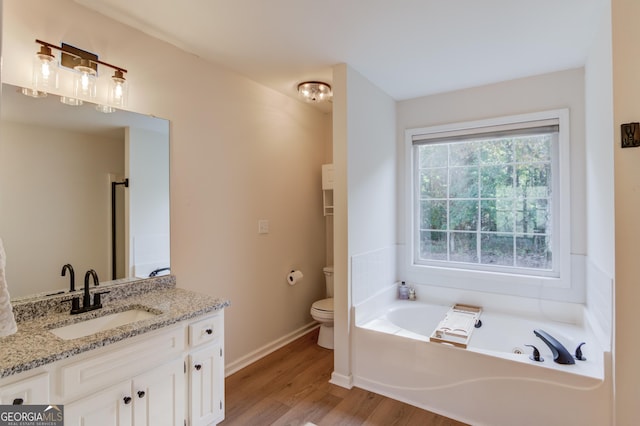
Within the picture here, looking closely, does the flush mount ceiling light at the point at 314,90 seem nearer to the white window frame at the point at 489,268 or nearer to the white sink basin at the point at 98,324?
the white window frame at the point at 489,268

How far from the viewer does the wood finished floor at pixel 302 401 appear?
6.69 ft

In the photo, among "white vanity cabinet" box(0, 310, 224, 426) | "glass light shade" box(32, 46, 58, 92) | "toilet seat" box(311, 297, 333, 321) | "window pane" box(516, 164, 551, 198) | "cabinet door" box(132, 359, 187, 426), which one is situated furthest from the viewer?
"toilet seat" box(311, 297, 333, 321)

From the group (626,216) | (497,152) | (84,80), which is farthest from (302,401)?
(497,152)

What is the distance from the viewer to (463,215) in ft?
9.98

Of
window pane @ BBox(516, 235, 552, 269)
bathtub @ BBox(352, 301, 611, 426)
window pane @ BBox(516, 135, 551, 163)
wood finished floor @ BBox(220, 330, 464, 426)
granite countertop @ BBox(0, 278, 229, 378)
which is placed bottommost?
wood finished floor @ BBox(220, 330, 464, 426)

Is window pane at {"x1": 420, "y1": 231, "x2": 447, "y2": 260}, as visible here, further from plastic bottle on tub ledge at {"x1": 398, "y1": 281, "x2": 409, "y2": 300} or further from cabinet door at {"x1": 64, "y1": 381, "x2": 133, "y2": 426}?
cabinet door at {"x1": 64, "y1": 381, "x2": 133, "y2": 426}

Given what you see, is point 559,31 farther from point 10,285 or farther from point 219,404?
point 10,285

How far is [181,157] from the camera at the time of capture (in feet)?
7.32

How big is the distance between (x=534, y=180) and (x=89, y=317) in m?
3.28

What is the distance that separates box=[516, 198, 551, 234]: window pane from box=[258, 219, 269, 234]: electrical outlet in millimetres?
2194

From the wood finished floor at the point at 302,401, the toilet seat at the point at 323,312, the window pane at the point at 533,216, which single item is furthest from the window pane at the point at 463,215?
the wood finished floor at the point at 302,401

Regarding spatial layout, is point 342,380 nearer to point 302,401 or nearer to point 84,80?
point 302,401

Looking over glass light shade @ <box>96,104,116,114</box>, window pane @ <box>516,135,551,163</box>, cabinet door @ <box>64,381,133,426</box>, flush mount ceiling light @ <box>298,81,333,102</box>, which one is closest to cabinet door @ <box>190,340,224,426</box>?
cabinet door @ <box>64,381,133,426</box>

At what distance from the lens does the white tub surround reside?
1.80m
